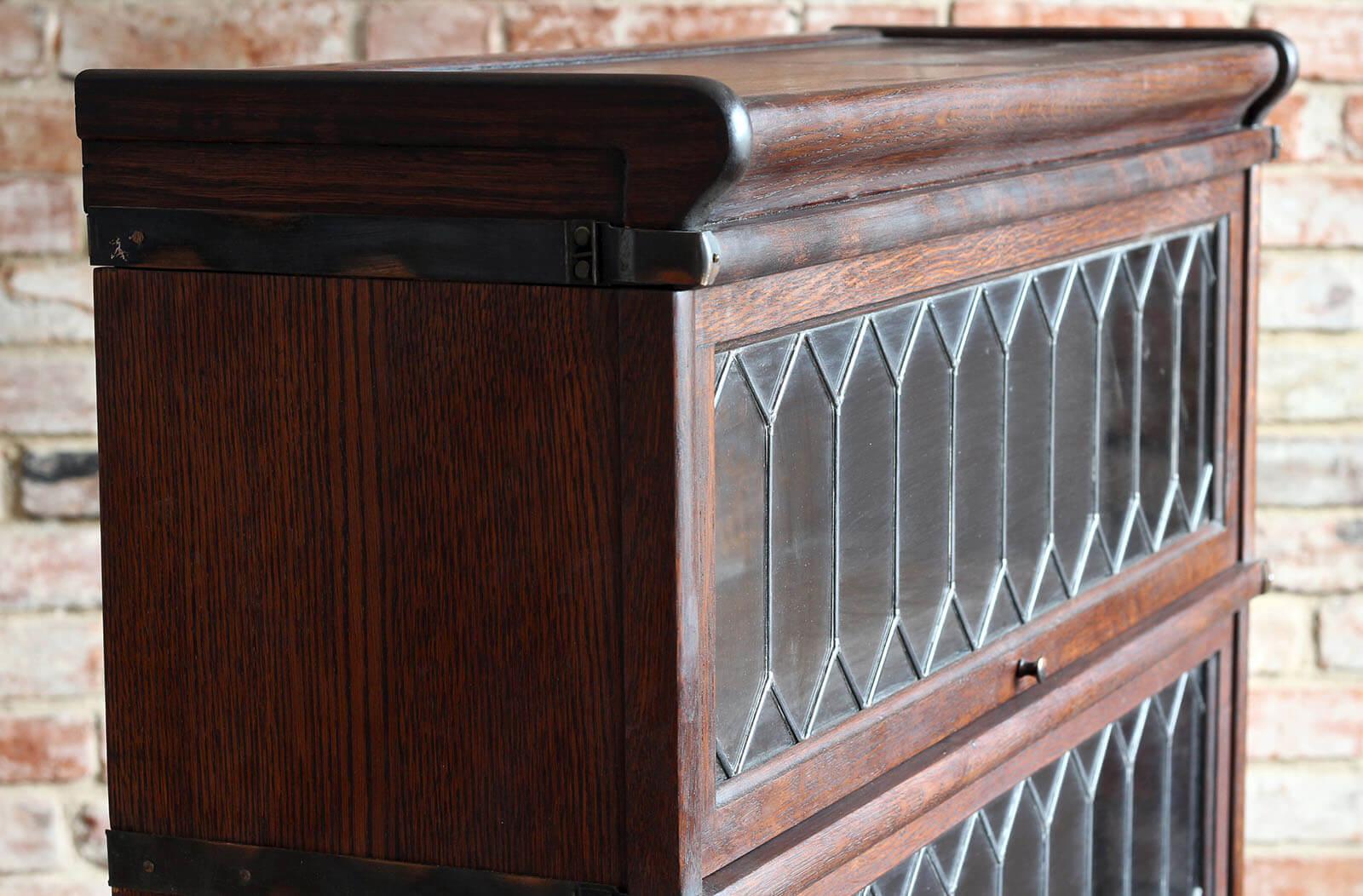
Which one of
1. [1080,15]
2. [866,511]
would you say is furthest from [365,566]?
[1080,15]

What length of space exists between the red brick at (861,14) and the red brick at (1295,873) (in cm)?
86

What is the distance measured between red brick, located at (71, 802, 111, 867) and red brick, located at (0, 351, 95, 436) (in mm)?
319

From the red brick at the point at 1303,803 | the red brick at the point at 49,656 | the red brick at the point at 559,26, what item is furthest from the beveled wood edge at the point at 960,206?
the red brick at the point at 49,656

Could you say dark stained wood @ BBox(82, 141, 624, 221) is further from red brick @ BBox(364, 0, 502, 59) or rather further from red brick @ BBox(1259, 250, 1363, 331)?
red brick @ BBox(1259, 250, 1363, 331)

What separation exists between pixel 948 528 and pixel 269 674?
35cm

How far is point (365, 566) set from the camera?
2.52 ft

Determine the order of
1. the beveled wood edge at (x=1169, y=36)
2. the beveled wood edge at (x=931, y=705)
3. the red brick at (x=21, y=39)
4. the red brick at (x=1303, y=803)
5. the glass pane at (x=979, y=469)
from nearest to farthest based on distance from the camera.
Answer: the beveled wood edge at (x=931, y=705)
the glass pane at (x=979, y=469)
the beveled wood edge at (x=1169, y=36)
the red brick at (x=21, y=39)
the red brick at (x=1303, y=803)

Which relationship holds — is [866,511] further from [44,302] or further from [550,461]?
[44,302]

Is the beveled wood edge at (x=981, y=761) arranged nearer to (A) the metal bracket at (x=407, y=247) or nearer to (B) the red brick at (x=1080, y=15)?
(A) the metal bracket at (x=407, y=247)

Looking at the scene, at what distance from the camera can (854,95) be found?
2.48 feet

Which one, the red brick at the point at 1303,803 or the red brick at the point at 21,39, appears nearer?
the red brick at the point at 21,39

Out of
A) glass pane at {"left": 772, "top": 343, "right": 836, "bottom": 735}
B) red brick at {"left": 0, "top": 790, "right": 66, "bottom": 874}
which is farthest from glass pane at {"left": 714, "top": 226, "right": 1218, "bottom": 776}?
red brick at {"left": 0, "top": 790, "right": 66, "bottom": 874}

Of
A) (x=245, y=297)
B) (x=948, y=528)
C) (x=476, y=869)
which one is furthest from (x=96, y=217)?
(x=948, y=528)

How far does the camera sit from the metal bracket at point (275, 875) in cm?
77
